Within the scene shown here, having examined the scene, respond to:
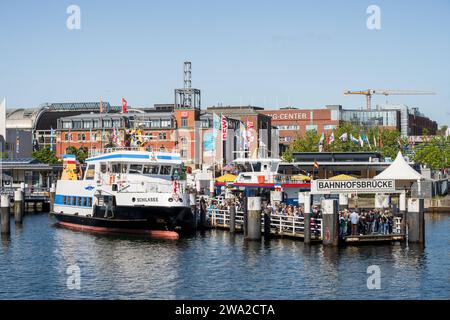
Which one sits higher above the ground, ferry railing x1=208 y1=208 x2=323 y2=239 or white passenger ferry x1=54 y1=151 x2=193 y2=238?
white passenger ferry x1=54 y1=151 x2=193 y2=238

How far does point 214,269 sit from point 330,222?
9.85 metres

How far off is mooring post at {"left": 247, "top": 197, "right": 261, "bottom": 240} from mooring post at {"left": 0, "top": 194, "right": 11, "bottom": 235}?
2034cm

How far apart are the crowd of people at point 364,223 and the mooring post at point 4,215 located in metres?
27.2

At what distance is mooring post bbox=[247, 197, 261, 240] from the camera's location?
56.5m

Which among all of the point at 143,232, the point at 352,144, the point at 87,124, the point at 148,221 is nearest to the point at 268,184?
the point at 143,232

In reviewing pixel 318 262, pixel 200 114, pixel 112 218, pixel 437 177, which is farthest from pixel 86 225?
pixel 200 114

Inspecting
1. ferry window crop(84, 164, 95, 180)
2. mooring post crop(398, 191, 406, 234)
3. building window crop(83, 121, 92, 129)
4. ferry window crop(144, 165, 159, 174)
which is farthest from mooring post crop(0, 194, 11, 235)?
building window crop(83, 121, 92, 129)

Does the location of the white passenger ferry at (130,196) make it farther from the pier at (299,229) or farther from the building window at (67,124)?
the building window at (67,124)

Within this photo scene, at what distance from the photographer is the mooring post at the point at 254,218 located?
185 ft

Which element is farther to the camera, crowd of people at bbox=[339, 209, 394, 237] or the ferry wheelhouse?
the ferry wheelhouse

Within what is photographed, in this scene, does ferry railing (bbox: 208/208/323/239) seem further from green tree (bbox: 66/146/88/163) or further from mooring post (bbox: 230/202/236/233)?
green tree (bbox: 66/146/88/163)

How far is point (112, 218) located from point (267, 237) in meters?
12.6
